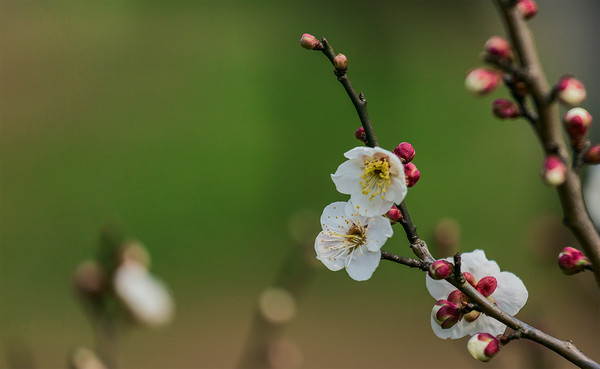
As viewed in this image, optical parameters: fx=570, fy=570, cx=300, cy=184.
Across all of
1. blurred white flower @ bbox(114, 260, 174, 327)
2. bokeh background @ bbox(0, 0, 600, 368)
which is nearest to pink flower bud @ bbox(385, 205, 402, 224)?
blurred white flower @ bbox(114, 260, 174, 327)

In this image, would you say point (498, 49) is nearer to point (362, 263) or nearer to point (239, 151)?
point (362, 263)

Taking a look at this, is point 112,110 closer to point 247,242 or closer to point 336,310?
point 247,242

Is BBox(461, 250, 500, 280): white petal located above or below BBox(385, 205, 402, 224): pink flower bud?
below

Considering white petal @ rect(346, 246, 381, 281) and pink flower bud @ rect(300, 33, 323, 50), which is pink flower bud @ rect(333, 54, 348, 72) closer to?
pink flower bud @ rect(300, 33, 323, 50)

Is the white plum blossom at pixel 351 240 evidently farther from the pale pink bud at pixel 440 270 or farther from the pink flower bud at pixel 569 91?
the pink flower bud at pixel 569 91

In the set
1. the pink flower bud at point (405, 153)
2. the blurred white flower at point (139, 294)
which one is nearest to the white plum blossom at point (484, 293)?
the pink flower bud at point (405, 153)

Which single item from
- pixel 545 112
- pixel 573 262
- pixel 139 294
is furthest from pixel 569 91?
pixel 139 294

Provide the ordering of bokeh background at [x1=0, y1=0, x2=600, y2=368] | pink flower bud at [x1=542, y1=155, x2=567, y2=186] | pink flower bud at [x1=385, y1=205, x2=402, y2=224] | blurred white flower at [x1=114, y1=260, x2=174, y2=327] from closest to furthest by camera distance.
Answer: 1. pink flower bud at [x1=542, y1=155, x2=567, y2=186]
2. pink flower bud at [x1=385, y1=205, x2=402, y2=224]
3. blurred white flower at [x1=114, y1=260, x2=174, y2=327]
4. bokeh background at [x1=0, y1=0, x2=600, y2=368]
